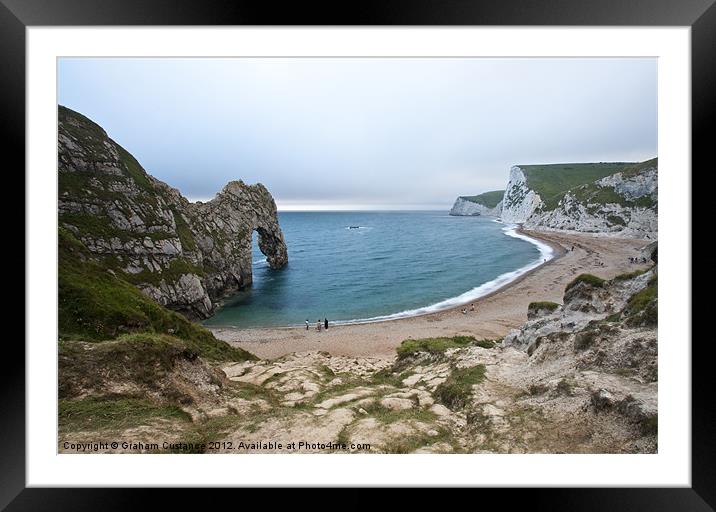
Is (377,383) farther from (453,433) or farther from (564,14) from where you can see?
(564,14)

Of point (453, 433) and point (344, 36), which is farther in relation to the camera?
point (453, 433)

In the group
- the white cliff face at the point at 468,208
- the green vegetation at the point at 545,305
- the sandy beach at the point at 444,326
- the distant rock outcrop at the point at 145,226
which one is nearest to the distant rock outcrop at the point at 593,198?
the sandy beach at the point at 444,326

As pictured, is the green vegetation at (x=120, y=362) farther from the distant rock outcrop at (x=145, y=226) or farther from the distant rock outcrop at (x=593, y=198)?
the distant rock outcrop at (x=593, y=198)

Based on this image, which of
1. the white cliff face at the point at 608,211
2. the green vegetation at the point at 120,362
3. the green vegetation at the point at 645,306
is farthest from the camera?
the green vegetation at the point at 645,306

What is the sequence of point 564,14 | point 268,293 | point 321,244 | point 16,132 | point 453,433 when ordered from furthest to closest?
point 321,244, point 268,293, point 453,433, point 16,132, point 564,14

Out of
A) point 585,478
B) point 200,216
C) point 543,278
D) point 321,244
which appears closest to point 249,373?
point 585,478

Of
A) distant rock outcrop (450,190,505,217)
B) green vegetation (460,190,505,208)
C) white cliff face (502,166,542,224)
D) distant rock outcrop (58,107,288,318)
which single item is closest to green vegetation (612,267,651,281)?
distant rock outcrop (58,107,288,318)

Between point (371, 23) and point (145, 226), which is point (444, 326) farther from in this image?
point (145, 226)
